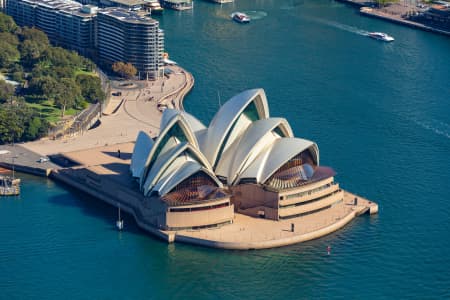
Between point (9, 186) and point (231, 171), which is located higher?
point (231, 171)

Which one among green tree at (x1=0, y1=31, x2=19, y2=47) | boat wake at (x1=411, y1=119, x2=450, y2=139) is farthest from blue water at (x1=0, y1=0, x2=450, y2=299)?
green tree at (x1=0, y1=31, x2=19, y2=47)

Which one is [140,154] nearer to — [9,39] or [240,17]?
[9,39]

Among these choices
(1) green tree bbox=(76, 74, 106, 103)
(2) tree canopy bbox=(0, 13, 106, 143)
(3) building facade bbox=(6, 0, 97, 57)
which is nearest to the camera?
(2) tree canopy bbox=(0, 13, 106, 143)

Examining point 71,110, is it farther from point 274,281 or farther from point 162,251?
point 274,281

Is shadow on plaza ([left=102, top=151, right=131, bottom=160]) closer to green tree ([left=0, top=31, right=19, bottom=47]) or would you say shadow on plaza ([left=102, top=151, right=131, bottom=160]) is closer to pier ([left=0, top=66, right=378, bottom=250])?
pier ([left=0, top=66, right=378, bottom=250])

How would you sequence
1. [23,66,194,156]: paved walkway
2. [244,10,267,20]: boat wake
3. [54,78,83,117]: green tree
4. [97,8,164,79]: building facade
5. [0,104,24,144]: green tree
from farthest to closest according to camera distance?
[244,10,267,20]: boat wake → [97,8,164,79]: building facade → [54,78,83,117]: green tree → [23,66,194,156]: paved walkway → [0,104,24,144]: green tree

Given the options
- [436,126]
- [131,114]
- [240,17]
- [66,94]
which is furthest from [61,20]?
[436,126]

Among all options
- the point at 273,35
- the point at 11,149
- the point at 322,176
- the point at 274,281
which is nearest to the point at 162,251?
the point at 274,281
